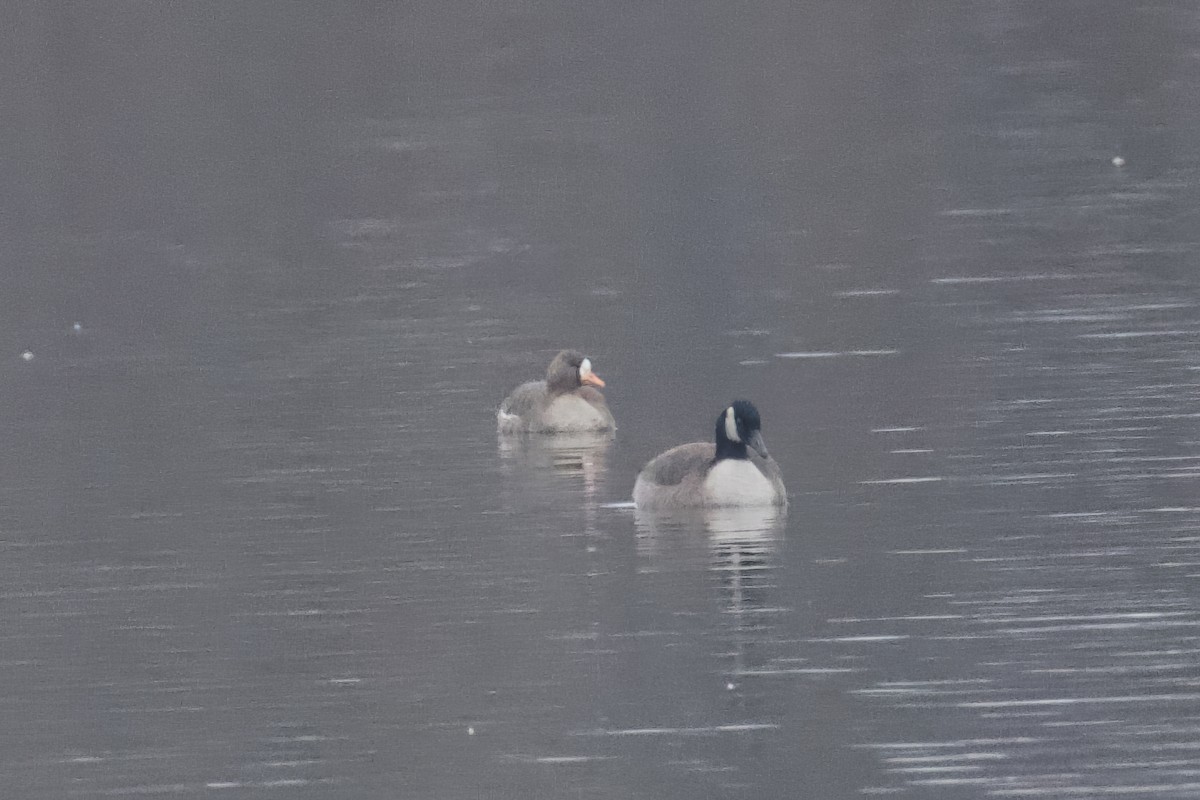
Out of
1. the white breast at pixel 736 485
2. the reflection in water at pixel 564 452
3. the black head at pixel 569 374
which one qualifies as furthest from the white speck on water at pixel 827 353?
the white breast at pixel 736 485

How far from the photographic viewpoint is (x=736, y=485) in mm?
17422

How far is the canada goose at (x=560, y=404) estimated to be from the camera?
812 inches

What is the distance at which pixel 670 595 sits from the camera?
1525 centimetres

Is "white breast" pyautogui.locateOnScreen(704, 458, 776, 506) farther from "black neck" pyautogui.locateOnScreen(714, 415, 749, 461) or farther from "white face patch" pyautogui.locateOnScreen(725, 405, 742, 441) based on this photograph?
"white face patch" pyautogui.locateOnScreen(725, 405, 742, 441)

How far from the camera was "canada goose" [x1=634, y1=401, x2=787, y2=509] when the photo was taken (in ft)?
57.2

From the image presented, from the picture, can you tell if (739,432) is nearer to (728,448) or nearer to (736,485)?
(728,448)

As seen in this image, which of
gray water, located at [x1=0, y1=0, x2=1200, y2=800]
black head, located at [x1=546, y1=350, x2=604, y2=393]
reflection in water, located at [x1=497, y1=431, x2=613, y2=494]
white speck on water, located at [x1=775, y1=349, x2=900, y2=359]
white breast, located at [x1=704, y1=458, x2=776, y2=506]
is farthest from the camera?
white speck on water, located at [x1=775, y1=349, x2=900, y2=359]

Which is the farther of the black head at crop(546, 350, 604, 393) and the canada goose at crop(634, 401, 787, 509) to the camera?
the black head at crop(546, 350, 604, 393)

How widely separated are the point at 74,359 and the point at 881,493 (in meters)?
9.92

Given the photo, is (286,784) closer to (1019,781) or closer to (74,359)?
(1019,781)

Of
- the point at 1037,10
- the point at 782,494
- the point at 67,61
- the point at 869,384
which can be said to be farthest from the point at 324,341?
the point at 1037,10

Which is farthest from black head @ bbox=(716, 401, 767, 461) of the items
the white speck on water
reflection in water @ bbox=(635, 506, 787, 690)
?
the white speck on water

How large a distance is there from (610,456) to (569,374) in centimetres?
112

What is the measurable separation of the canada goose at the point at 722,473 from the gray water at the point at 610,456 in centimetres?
21
